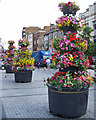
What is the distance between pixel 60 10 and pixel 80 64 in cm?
191

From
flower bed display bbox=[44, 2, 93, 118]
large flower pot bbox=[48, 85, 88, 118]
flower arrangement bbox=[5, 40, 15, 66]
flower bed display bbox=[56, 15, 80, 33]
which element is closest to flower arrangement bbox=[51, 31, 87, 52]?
flower bed display bbox=[44, 2, 93, 118]

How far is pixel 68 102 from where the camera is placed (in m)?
5.81

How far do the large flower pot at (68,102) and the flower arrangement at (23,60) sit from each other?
24.3 feet

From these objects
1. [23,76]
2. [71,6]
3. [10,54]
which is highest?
[71,6]

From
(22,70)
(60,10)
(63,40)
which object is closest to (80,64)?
(63,40)

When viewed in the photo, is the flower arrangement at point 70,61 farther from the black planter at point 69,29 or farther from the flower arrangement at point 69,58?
the black planter at point 69,29

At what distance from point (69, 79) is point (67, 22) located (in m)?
1.76

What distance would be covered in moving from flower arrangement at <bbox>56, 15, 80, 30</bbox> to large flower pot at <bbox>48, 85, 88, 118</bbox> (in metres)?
1.98

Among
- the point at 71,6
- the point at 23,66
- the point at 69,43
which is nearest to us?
the point at 69,43

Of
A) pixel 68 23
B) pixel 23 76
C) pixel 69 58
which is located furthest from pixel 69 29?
pixel 23 76

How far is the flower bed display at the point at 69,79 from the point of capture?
5.82 metres

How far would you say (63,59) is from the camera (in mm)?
6129

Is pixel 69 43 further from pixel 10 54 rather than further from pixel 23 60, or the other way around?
pixel 10 54

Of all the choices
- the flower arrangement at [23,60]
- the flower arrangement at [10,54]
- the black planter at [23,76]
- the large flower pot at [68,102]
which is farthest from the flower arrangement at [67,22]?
the flower arrangement at [10,54]
